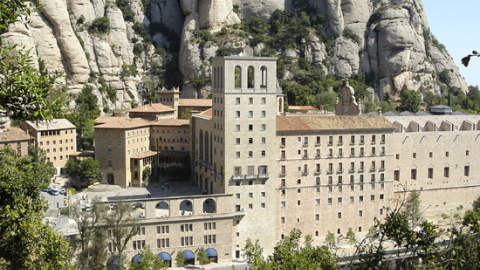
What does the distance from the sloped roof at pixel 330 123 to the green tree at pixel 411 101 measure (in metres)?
49.7

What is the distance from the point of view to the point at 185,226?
179 ft

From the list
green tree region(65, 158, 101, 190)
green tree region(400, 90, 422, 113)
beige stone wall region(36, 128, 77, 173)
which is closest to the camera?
green tree region(65, 158, 101, 190)

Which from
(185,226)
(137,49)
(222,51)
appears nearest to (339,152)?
(185,226)

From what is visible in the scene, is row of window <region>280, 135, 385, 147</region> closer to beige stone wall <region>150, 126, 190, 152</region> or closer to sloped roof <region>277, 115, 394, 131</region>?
sloped roof <region>277, 115, 394, 131</region>

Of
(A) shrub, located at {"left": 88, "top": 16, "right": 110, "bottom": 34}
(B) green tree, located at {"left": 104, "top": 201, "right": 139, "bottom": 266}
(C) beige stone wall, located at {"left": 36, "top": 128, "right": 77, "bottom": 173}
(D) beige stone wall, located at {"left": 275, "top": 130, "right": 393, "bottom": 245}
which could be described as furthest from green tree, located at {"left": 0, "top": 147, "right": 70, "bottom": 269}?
(A) shrub, located at {"left": 88, "top": 16, "right": 110, "bottom": 34}

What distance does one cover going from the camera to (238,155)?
5716cm

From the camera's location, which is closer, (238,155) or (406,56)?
(238,155)

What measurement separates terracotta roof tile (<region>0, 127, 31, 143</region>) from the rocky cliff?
83.1 ft

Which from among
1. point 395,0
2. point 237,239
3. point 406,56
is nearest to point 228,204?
point 237,239

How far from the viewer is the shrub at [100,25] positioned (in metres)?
104

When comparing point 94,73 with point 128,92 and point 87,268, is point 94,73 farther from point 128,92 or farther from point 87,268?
point 87,268

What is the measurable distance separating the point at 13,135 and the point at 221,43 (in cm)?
5293

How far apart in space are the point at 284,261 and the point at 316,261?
2.84m

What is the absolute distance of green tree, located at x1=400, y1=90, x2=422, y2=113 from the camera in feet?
360
